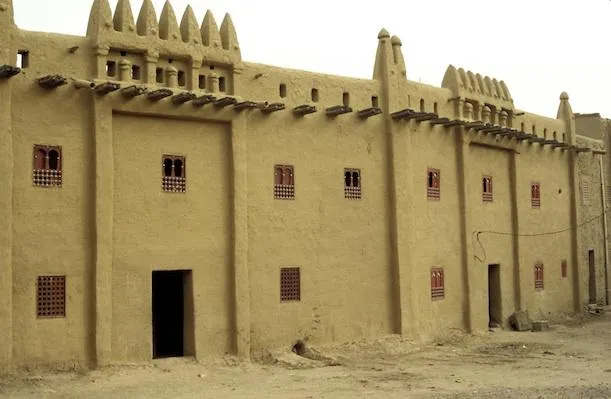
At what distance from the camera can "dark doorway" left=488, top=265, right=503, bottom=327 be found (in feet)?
75.5

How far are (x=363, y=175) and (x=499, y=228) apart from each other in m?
6.32

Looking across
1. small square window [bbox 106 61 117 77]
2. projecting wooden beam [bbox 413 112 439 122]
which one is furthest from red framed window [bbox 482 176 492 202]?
small square window [bbox 106 61 117 77]

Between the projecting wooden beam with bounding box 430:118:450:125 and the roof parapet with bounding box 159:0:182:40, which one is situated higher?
the roof parapet with bounding box 159:0:182:40

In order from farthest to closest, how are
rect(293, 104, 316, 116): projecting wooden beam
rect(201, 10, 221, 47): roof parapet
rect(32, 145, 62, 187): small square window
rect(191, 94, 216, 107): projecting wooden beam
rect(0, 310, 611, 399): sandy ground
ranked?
rect(293, 104, 316, 116): projecting wooden beam → rect(201, 10, 221, 47): roof parapet → rect(191, 94, 216, 107): projecting wooden beam → rect(32, 145, 62, 187): small square window → rect(0, 310, 611, 399): sandy ground

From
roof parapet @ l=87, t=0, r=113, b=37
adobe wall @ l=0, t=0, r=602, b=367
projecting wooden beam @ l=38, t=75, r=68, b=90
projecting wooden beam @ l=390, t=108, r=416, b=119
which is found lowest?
adobe wall @ l=0, t=0, r=602, b=367

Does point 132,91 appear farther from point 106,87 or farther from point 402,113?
point 402,113

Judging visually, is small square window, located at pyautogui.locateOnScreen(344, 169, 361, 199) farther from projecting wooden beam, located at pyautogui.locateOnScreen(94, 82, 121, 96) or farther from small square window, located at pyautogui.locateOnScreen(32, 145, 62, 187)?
small square window, located at pyautogui.locateOnScreen(32, 145, 62, 187)

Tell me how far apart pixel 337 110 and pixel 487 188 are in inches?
271

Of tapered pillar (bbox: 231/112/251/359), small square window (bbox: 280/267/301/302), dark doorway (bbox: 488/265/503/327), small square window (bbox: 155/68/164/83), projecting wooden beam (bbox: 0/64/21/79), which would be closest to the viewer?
projecting wooden beam (bbox: 0/64/21/79)

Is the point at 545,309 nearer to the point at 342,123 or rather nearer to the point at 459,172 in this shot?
the point at 459,172

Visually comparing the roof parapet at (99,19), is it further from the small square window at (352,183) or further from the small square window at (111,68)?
the small square window at (352,183)

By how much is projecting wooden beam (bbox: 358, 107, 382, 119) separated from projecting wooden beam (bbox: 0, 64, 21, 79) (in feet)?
27.0

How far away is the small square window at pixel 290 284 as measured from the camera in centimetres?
1733

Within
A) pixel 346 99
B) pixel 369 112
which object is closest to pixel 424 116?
pixel 369 112
